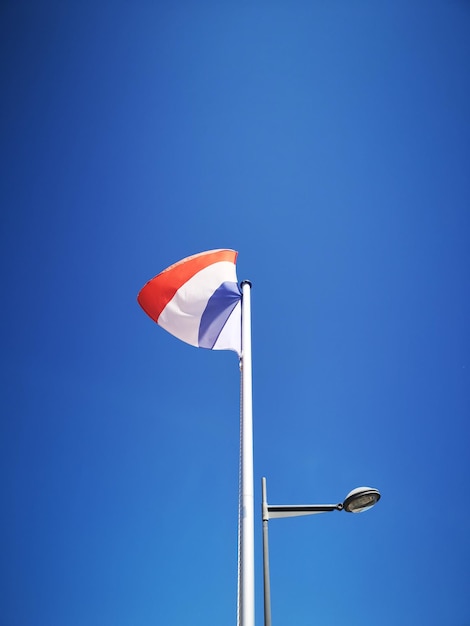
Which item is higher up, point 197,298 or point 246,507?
point 197,298

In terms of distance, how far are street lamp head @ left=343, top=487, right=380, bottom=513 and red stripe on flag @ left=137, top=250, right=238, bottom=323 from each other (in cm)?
387

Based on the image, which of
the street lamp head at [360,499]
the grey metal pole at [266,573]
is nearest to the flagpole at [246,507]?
the grey metal pole at [266,573]

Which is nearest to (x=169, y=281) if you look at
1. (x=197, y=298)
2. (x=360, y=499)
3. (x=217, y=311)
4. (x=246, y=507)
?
(x=197, y=298)

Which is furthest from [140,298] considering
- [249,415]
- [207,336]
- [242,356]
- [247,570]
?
[247,570]

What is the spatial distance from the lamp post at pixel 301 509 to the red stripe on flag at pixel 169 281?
3.37m

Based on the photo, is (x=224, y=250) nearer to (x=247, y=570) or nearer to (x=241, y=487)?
(x=241, y=487)

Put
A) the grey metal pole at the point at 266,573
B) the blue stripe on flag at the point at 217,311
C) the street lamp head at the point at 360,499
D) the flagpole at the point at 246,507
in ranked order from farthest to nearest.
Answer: the blue stripe on flag at the point at 217,311
the street lamp head at the point at 360,499
the grey metal pole at the point at 266,573
the flagpole at the point at 246,507

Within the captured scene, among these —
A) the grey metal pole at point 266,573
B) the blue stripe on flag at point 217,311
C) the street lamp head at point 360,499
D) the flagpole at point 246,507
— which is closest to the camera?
the flagpole at point 246,507

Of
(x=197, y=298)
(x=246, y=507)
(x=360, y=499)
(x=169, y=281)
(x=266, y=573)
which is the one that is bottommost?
(x=266, y=573)

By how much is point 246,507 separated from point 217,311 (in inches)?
122

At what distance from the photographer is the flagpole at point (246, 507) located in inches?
150

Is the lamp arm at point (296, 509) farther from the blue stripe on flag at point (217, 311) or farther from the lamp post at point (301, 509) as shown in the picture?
the blue stripe on flag at point (217, 311)

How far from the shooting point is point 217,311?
21.5 feet

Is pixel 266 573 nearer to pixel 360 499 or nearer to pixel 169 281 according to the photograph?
pixel 360 499
